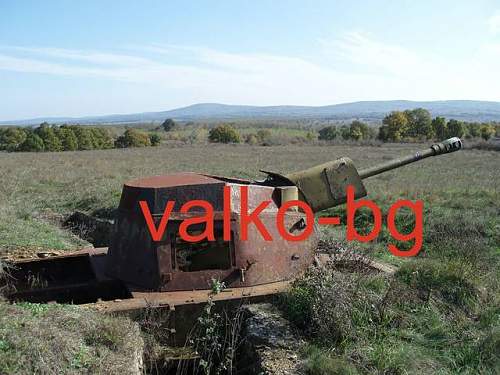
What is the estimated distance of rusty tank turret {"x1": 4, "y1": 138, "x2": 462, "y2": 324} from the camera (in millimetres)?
5258

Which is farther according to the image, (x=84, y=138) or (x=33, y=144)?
(x=84, y=138)

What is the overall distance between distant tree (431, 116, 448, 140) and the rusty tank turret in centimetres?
5376

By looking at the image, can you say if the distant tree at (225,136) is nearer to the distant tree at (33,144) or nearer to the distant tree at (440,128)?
the distant tree at (33,144)

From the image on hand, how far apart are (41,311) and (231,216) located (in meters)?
1.87

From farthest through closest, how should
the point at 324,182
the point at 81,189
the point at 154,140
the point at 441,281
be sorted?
1. the point at 154,140
2. the point at 81,189
3. the point at 324,182
4. the point at 441,281

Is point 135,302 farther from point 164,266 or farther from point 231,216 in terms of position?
point 231,216

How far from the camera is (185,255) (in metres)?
5.38

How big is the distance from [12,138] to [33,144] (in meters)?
4.99

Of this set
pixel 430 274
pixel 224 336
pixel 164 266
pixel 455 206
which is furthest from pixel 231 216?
pixel 455 206

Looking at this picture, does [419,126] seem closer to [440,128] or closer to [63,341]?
[440,128]

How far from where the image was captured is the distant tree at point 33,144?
45.6 metres

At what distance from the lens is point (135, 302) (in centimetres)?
503

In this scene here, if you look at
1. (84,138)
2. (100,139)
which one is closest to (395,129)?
(100,139)

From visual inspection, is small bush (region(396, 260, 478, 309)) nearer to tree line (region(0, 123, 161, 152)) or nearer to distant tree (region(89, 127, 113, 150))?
tree line (region(0, 123, 161, 152))
